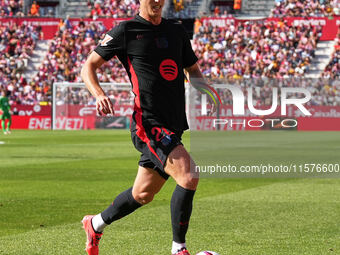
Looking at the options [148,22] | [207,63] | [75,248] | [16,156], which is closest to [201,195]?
[75,248]

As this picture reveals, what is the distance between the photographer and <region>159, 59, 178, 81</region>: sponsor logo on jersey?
643 cm

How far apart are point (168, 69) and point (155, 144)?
644 millimetres

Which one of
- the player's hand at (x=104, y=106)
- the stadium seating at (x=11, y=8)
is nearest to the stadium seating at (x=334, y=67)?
the stadium seating at (x=11, y=8)

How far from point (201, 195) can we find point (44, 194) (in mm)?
2554

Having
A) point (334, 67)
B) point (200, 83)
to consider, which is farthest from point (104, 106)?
point (334, 67)

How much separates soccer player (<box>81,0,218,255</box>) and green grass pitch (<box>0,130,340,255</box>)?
3.58 ft

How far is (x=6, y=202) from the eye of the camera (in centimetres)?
A: 1160

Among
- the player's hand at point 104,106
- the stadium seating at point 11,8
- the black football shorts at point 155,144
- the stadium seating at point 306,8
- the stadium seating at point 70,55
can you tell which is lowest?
the stadium seating at point 70,55

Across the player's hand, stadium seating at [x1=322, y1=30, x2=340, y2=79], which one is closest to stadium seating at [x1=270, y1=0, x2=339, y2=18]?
stadium seating at [x1=322, y1=30, x2=340, y2=79]

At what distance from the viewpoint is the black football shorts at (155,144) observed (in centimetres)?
625

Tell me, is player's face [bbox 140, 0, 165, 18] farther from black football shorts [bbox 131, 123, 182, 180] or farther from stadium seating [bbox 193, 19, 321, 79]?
stadium seating [bbox 193, 19, 321, 79]

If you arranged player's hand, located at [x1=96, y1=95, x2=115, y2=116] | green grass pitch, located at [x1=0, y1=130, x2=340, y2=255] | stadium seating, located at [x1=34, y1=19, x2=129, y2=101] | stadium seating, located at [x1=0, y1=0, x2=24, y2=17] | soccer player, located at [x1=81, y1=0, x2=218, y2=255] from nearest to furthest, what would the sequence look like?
player's hand, located at [x1=96, y1=95, x2=115, y2=116], soccer player, located at [x1=81, y1=0, x2=218, y2=255], green grass pitch, located at [x1=0, y1=130, x2=340, y2=255], stadium seating, located at [x1=34, y1=19, x2=129, y2=101], stadium seating, located at [x1=0, y1=0, x2=24, y2=17]

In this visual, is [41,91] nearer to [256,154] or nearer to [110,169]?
A: [256,154]

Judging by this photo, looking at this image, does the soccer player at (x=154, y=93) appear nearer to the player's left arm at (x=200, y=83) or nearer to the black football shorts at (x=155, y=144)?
the black football shorts at (x=155, y=144)
